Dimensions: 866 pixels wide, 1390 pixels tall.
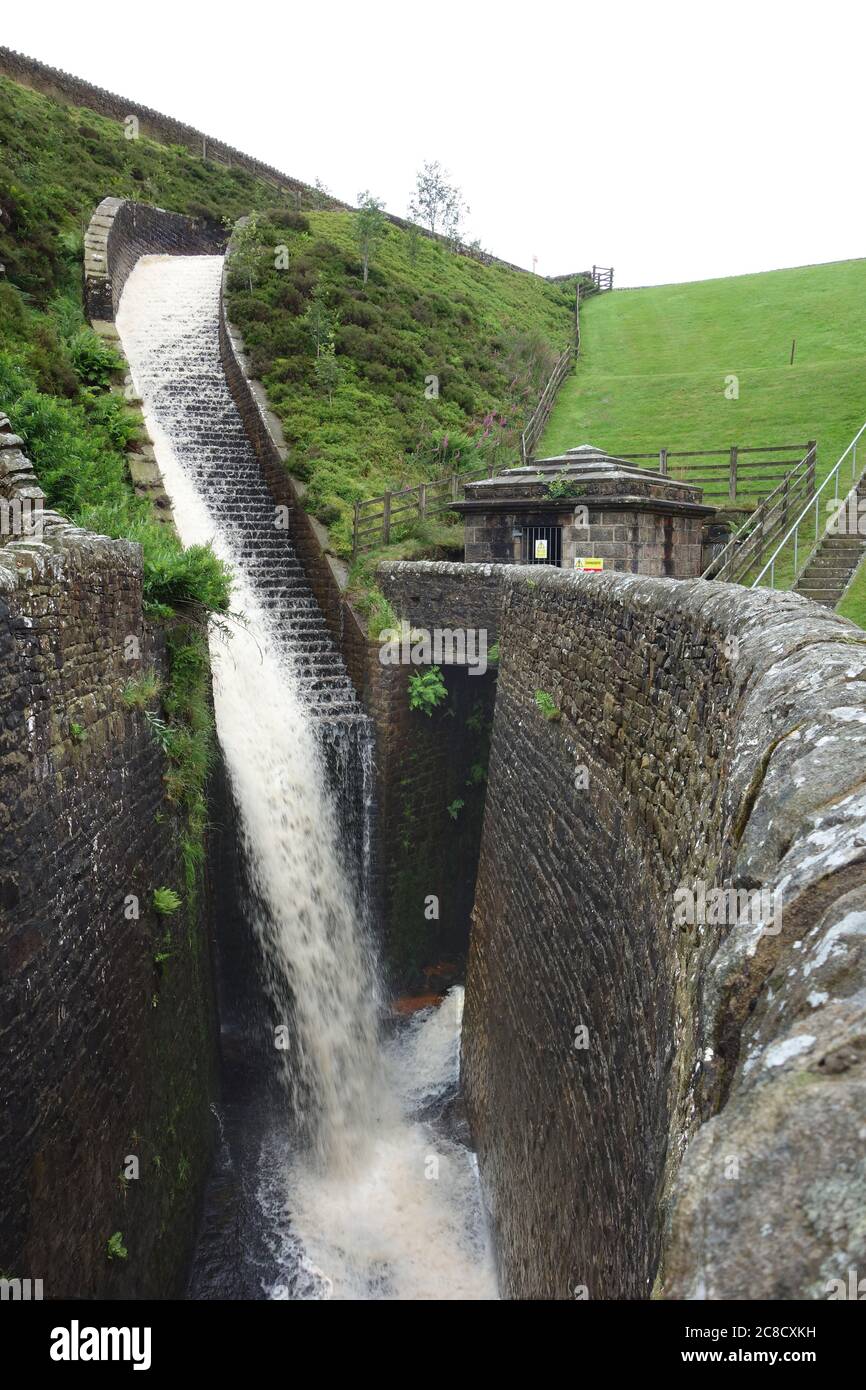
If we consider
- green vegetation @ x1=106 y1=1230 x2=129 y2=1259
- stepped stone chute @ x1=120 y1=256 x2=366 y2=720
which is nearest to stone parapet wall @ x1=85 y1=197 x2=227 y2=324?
stepped stone chute @ x1=120 y1=256 x2=366 y2=720

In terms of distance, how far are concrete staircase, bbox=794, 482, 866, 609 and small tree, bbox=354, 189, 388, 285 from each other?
1784 cm

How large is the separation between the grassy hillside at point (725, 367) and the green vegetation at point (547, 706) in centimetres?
1381

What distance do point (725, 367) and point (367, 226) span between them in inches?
461

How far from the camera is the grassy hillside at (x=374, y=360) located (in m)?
18.9

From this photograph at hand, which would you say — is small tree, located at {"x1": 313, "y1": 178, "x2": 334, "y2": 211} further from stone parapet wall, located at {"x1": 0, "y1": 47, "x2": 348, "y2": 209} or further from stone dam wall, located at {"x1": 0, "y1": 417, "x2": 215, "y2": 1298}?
stone dam wall, located at {"x1": 0, "y1": 417, "x2": 215, "y2": 1298}

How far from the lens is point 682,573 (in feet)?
53.7

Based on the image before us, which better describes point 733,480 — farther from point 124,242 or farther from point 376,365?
point 124,242

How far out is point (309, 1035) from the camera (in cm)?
1116

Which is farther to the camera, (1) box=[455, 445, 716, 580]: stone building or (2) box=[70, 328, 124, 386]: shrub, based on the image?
(2) box=[70, 328, 124, 386]: shrub

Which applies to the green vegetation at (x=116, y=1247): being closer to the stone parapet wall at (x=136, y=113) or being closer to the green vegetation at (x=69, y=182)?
the green vegetation at (x=69, y=182)

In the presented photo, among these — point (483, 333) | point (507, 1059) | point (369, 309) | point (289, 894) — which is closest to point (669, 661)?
point (507, 1059)

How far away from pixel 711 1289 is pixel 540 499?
1496 centimetres

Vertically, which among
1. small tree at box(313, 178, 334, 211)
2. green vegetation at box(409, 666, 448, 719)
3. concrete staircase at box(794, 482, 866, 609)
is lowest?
green vegetation at box(409, 666, 448, 719)

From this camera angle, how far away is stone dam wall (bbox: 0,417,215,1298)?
5.21 m
